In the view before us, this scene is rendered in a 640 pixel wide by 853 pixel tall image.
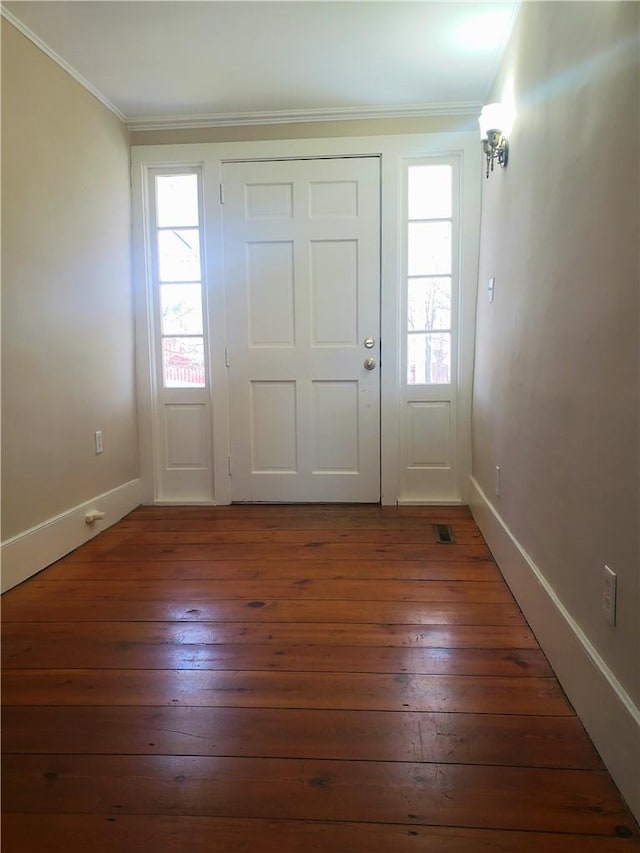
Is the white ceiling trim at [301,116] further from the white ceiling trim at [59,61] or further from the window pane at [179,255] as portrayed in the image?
the window pane at [179,255]

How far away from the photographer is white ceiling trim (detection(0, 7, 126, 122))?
6.62ft

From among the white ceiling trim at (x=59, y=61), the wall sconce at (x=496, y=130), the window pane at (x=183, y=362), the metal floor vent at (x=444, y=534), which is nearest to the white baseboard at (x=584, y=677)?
the metal floor vent at (x=444, y=534)

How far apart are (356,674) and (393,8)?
2.43m

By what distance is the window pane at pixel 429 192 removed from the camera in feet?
9.53

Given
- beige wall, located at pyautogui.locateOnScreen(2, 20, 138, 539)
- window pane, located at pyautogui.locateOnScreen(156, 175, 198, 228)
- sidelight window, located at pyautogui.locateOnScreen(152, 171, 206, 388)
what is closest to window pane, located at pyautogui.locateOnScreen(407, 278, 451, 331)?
sidelight window, located at pyautogui.locateOnScreen(152, 171, 206, 388)

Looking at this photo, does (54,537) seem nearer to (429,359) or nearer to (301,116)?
(429,359)

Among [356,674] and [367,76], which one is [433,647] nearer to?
[356,674]

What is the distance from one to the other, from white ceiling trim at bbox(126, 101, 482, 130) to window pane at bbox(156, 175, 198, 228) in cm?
28

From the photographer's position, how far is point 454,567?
84.4 inches

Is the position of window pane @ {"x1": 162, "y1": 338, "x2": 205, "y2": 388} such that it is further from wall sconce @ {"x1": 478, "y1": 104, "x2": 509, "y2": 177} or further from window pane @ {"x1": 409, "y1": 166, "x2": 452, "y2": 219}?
wall sconce @ {"x1": 478, "y1": 104, "x2": 509, "y2": 177}

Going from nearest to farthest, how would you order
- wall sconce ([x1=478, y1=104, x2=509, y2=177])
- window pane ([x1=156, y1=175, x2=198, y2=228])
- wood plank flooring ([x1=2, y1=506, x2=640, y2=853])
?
wood plank flooring ([x1=2, y1=506, x2=640, y2=853]) → wall sconce ([x1=478, y1=104, x2=509, y2=177]) → window pane ([x1=156, y1=175, x2=198, y2=228])

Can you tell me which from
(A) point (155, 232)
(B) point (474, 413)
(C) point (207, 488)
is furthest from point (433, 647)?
(A) point (155, 232)

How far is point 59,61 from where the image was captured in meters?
2.30

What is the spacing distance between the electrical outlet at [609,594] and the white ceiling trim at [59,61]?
280 centimetres
